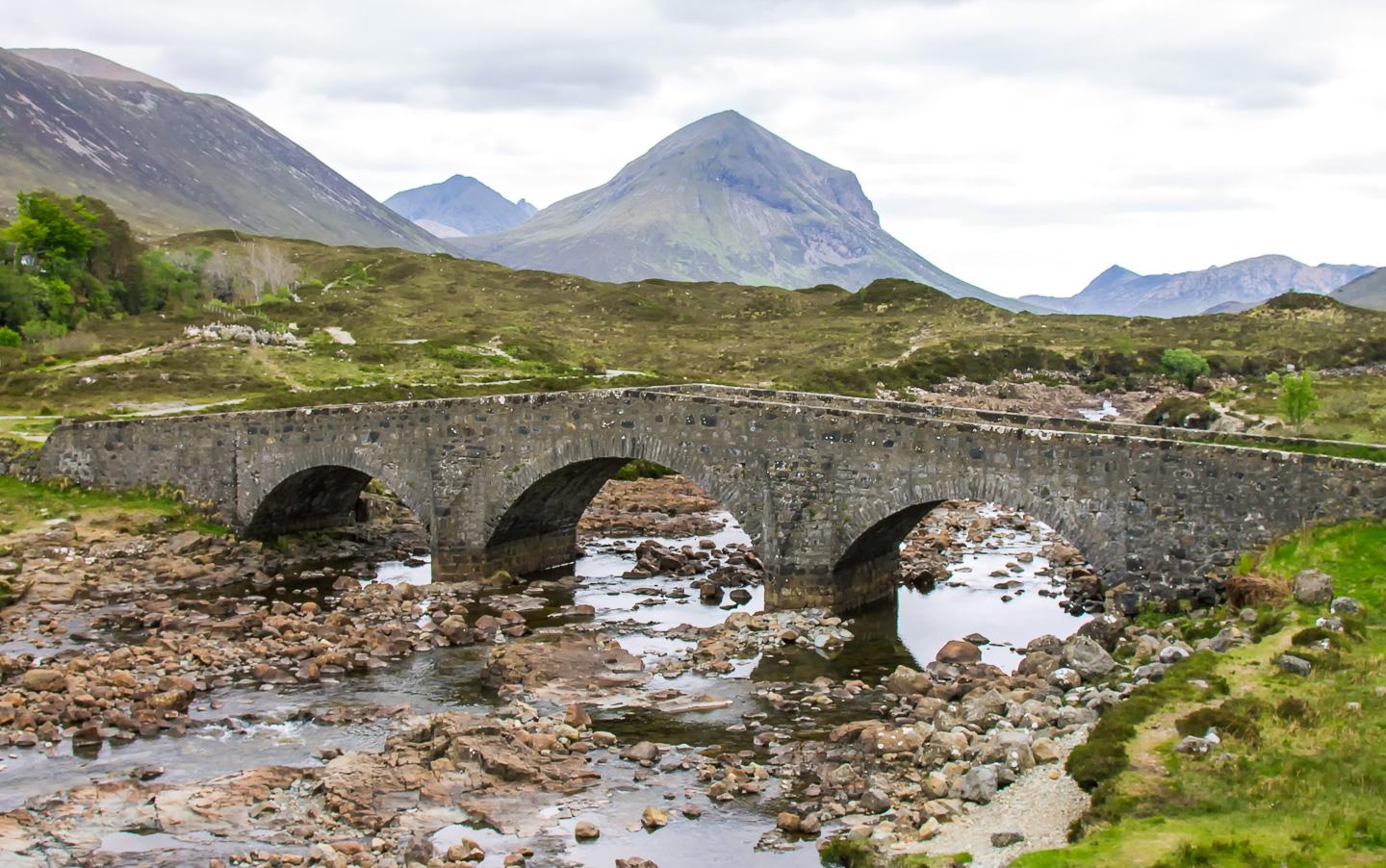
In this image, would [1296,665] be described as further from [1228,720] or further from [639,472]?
[639,472]

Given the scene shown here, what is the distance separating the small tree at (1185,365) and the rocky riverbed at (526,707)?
5167cm

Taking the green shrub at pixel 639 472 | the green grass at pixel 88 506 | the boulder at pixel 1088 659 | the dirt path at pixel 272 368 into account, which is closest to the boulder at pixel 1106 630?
the boulder at pixel 1088 659

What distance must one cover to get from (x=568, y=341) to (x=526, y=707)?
6795 centimetres

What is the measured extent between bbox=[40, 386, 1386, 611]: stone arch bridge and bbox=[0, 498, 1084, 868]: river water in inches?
85.8

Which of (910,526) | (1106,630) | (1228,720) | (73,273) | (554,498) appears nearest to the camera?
(1228,720)

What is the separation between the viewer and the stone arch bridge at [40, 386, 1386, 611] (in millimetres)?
25391

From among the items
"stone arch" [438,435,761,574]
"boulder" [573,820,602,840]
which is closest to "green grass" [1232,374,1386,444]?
"stone arch" [438,435,761,574]

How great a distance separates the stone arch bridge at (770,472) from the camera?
2539cm

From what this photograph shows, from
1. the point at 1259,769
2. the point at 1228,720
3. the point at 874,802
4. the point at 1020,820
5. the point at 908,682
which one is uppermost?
the point at 1228,720

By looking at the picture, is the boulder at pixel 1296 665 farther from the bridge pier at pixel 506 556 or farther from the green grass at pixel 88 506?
the green grass at pixel 88 506

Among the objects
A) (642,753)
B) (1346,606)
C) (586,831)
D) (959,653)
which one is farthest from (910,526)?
(586,831)

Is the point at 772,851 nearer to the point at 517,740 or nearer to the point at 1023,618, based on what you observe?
the point at 517,740

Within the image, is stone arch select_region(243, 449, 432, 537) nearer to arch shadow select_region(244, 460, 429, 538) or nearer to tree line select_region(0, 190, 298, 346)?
arch shadow select_region(244, 460, 429, 538)

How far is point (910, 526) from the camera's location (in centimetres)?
3266
